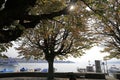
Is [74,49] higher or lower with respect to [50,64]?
higher

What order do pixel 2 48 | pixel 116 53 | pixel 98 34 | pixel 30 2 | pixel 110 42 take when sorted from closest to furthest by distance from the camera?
pixel 30 2, pixel 2 48, pixel 98 34, pixel 110 42, pixel 116 53

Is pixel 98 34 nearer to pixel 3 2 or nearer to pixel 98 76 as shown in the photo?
pixel 98 76

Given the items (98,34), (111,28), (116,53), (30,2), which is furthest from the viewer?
(116,53)

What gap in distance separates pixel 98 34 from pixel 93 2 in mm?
16720

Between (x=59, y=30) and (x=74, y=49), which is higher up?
(x=59, y=30)

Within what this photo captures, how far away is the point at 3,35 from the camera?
8430 mm

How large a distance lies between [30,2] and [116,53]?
24.6 m

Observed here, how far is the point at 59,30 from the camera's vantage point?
26266 millimetres

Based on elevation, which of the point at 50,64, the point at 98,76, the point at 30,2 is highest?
the point at 30,2

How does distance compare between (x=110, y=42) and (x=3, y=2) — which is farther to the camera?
(x=110, y=42)

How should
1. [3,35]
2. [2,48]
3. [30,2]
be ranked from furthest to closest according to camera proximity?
[2,48] < [3,35] < [30,2]

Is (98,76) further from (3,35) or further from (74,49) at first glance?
(3,35)

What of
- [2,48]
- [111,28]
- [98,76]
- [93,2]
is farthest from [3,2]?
[98,76]

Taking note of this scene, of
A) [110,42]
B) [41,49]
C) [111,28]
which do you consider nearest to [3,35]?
[111,28]
